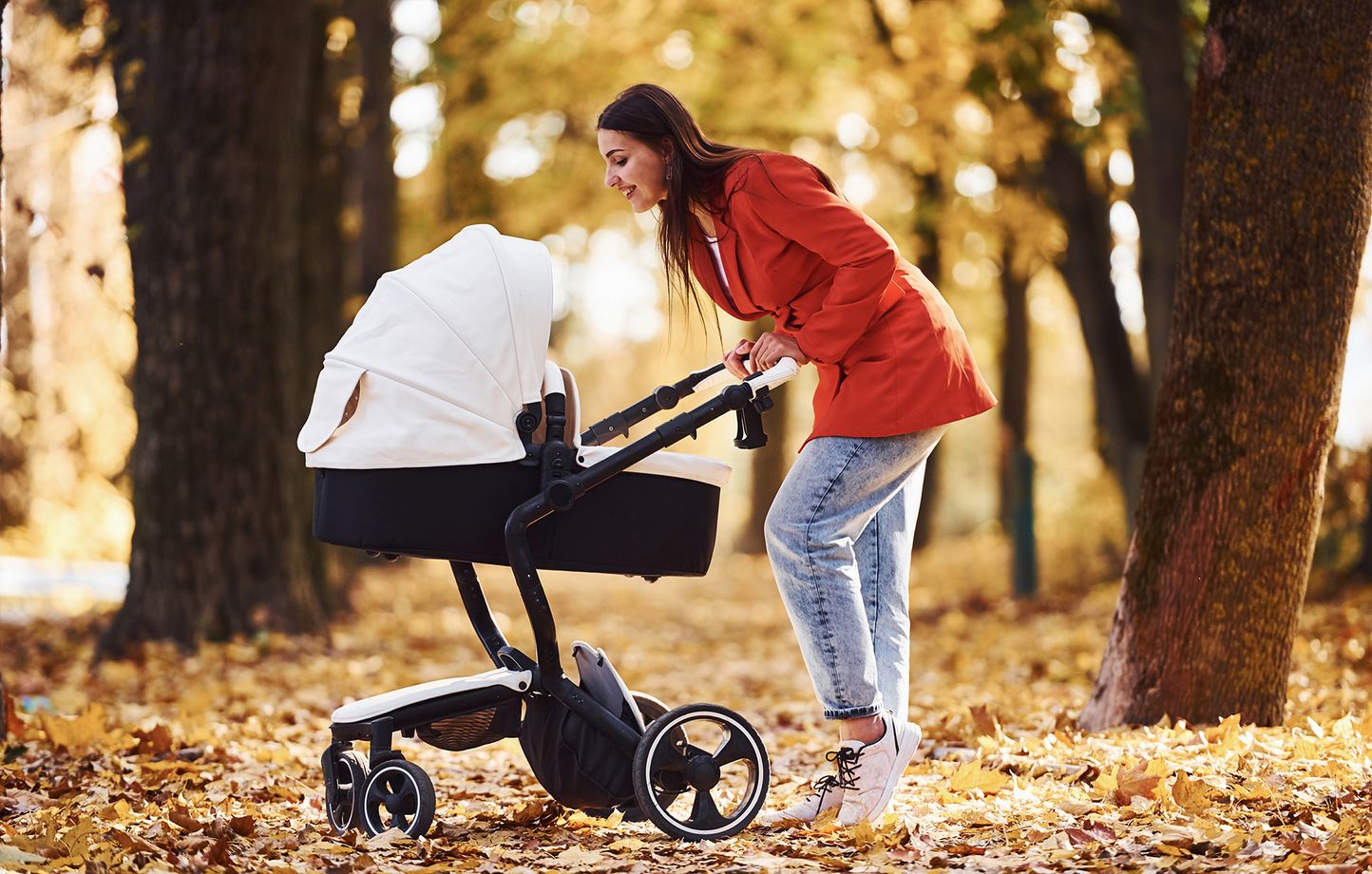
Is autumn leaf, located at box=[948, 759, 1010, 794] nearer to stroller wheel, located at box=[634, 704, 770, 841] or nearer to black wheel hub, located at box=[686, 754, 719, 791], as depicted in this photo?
stroller wheel, located at box=[634, 704, 770, 841]

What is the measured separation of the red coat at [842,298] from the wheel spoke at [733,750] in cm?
83

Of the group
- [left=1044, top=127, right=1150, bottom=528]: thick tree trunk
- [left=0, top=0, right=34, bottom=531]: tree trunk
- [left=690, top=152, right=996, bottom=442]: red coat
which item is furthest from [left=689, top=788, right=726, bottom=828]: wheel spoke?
[left=0, top=0, right=34, bottom=531]: tree trunk

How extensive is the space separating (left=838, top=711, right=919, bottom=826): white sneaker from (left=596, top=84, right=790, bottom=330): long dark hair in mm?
1238

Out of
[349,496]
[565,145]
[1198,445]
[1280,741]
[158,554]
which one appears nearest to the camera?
[349,496]

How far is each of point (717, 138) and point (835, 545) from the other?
12707 mm

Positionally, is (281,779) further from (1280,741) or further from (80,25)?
(80,25)

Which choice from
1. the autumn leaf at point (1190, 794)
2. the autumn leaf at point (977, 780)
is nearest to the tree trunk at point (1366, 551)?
the autumn leaf at point (977, 780)

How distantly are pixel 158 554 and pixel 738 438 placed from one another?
5.44 m

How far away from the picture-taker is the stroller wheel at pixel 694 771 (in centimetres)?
380

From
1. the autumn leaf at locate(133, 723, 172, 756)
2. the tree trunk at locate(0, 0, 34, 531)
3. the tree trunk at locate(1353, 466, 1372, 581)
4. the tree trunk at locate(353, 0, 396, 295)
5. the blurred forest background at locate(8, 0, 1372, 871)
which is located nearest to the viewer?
the blurred forest background at locate(8, 0, 1372, 871)

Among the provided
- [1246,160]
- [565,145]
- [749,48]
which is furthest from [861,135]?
[1246,160]

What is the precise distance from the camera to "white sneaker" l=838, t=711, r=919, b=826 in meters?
3.96

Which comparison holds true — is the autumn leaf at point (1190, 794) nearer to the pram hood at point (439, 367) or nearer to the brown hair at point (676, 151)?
the brown hair at point (676, 151)

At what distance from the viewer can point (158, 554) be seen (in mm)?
8383
